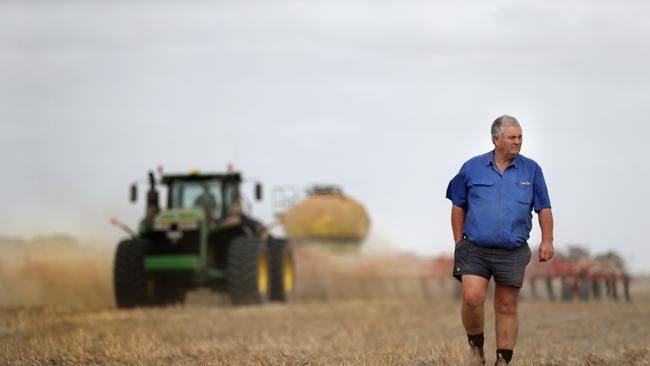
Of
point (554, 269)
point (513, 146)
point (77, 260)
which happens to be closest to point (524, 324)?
point (513, 146)

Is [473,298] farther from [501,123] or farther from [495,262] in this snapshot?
[501,123]

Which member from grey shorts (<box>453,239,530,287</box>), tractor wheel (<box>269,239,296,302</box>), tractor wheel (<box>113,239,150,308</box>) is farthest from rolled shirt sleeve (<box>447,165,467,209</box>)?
tractor wheel (<box>269,239,296,302</box>)

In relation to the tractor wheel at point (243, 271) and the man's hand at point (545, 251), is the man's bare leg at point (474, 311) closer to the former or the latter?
the man's hand at point (545, 251)

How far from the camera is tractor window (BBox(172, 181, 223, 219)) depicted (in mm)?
21250

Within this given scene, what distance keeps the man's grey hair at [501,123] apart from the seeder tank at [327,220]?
36.7 metres

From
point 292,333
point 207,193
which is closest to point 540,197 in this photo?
point 292,333

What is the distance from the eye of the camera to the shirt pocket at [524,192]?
7.89 m

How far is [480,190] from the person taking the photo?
795 centimetres

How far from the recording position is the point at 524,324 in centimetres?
1591

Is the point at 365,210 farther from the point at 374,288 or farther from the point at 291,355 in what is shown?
the point at 291,355

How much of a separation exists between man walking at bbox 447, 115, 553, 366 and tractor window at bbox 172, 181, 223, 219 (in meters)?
13.5

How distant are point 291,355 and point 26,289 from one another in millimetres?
18734

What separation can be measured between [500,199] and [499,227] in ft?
0.64

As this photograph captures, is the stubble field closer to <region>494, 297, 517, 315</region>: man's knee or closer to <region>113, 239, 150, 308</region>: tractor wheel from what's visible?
<region>494, 297, 517, 315</region>: man's knee
